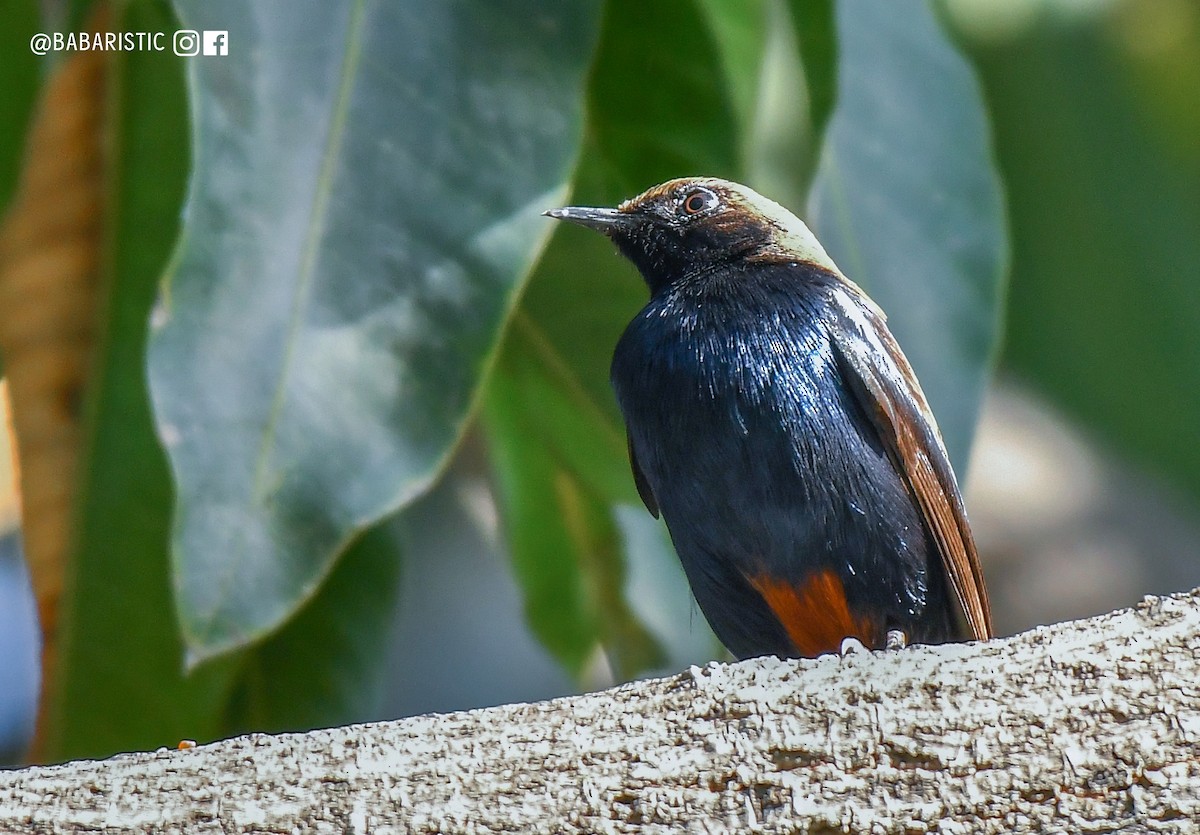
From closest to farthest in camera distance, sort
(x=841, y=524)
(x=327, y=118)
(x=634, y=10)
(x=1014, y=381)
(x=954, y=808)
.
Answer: (x=954, y=808)
(x=841, y=524)
(x=327, y=118)
(x=634, y=10)
(x=1014, y=381)

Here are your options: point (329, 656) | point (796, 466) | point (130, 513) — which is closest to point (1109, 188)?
point (329, 656)

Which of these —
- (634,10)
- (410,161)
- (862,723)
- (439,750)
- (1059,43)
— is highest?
(1059,43)

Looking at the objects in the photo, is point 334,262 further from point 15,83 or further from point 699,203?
point 15,83

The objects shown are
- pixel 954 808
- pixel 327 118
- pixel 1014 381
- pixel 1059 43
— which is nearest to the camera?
pixel 954 808

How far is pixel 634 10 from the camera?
510 centimetres

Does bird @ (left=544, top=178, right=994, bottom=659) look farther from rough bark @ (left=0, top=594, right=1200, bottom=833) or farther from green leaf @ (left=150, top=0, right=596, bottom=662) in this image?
rough bark @ (left=0, top=594, right=1200, bottom=833)

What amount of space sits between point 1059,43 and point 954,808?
9.05 metres

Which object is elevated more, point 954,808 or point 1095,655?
point 1095,655

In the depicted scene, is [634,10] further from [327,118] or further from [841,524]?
[841,524]

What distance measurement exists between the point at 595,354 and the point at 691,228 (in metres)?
0.98

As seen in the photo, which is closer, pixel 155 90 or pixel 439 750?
pixel 439 750

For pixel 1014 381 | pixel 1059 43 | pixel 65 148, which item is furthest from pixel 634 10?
pixel 1059 43

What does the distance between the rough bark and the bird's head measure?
184 centimetres

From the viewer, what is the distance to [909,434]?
3.88 m
